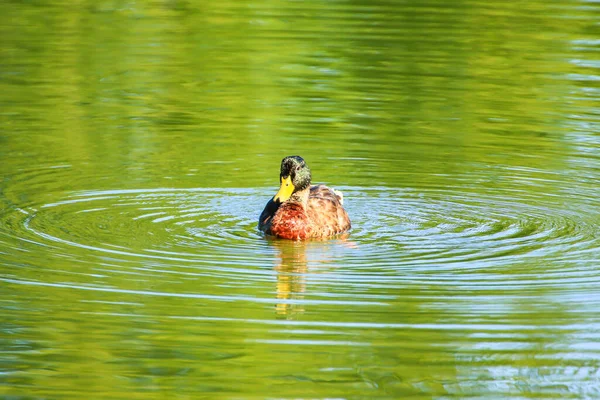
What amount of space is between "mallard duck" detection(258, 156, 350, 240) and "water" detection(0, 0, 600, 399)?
182 mm

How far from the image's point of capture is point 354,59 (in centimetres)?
2084

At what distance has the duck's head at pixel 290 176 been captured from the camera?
37.8 ft

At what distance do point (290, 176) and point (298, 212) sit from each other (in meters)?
0.38

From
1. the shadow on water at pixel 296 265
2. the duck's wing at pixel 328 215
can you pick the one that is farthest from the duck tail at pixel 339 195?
the shadow on water at pixel 296 265

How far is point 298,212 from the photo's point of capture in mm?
11414

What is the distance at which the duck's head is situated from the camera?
1152cm

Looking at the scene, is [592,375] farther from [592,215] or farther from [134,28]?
[134,28]

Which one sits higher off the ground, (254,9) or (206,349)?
(254,9)

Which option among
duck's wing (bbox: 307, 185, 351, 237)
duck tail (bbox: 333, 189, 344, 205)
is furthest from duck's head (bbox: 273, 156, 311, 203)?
duck tail (bbox: 333, 189, 344, 205)

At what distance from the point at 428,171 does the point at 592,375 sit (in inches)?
255

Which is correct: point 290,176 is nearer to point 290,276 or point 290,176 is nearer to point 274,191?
point 274,191

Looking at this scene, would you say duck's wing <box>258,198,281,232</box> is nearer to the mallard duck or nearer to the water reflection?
the mallard duck

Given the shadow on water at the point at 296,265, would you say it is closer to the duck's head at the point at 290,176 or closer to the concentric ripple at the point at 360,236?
the concentric ripple at the point at 360,236

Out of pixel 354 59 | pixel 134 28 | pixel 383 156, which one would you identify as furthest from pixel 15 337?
pixel 134 28
